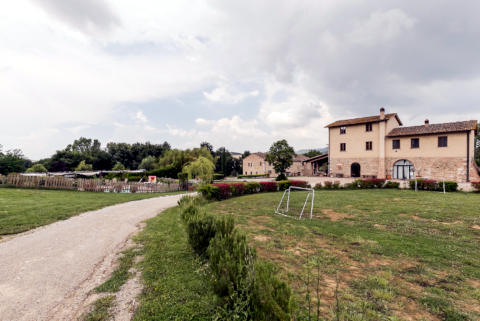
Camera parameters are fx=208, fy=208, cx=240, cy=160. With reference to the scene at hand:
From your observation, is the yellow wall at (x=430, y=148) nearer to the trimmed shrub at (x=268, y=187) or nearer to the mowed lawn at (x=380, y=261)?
the trimmed shrub at (x=268, y=187)

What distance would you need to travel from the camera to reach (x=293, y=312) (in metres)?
2.07

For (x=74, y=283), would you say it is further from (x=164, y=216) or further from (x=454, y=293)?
(x=454, y=293)

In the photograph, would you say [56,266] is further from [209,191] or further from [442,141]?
[442,141]

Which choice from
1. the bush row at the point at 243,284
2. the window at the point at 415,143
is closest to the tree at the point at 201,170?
the bush row at the point at 243,284

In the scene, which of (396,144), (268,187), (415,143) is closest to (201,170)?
(268,187)

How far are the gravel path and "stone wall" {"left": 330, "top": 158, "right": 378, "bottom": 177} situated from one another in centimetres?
3366

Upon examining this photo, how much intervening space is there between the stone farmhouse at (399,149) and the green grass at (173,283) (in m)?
33.6

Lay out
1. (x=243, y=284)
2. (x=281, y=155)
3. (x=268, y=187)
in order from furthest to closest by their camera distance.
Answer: (x=281, y=155)
(x=268, y=187)
(x=243, y=284)

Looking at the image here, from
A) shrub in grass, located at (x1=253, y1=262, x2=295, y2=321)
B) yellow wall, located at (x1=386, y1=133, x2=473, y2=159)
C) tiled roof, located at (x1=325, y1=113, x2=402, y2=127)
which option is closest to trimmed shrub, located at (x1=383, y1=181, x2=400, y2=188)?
yellow wall, located at (x1=386, y1=133, x2=473, y2=159)

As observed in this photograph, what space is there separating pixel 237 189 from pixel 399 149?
86.8 feet

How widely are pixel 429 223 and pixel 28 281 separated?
12529 mm

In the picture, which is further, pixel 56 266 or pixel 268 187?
pixel 268 187

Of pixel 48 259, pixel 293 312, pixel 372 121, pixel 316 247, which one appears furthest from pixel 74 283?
pixel 372 121

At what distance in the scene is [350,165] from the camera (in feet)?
111
